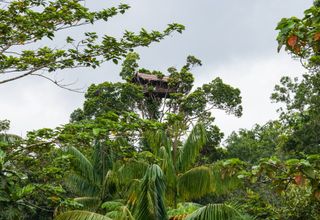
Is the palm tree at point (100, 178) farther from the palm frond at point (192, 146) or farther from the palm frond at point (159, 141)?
the palm frond at point (192, 146)

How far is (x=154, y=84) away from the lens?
20.1 meters

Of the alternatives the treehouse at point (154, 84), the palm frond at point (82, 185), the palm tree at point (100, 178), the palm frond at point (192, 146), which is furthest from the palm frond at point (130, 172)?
the treehouse at point (154, 84)

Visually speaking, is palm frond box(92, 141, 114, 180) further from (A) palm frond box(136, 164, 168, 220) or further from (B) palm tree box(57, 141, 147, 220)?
(A) palm frond box(136, 164, 168, 220)

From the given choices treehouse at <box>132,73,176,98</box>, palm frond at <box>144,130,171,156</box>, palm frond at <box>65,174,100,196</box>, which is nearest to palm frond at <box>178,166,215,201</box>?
palm frond at <box>144,130,171,156</box>

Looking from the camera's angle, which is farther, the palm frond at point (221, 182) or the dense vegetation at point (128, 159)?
the palm frond at point (221, 182)

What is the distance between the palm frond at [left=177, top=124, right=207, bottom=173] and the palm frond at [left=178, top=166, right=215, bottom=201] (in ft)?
1.14

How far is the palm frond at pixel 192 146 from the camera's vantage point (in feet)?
29.5

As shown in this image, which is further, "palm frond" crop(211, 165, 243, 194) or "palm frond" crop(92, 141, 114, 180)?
"palm frond" crop(92, 141, 114, 180)

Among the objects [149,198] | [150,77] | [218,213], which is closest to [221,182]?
[218,213]

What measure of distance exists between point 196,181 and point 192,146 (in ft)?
2.19

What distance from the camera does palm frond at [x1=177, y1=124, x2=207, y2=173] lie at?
900 centimetres

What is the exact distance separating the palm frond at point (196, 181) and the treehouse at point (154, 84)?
11.0m

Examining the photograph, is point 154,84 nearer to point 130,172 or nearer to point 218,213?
point 130,172

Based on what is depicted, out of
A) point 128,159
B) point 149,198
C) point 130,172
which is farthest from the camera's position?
point 130,172
